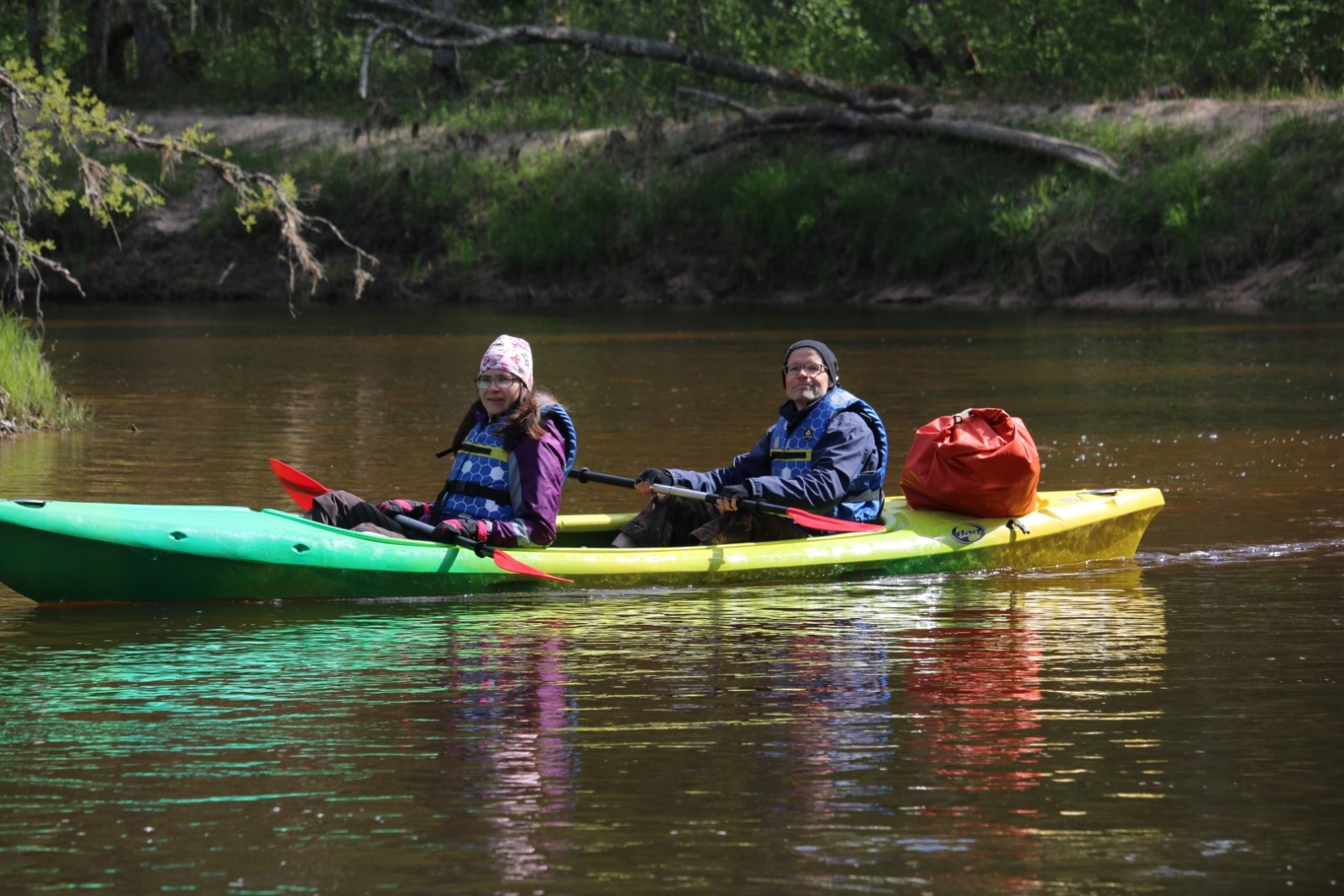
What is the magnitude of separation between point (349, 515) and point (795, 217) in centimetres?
2074

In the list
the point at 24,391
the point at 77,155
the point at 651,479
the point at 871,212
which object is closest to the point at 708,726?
the point at 651,479

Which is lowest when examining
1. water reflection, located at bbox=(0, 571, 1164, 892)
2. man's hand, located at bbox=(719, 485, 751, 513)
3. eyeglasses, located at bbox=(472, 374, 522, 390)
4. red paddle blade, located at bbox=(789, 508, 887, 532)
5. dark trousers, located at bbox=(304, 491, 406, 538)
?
water reflection, located at bbox=(0, 571, 1164, 892)

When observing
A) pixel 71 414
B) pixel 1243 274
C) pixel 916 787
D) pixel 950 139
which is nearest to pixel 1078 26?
pixel 950 139

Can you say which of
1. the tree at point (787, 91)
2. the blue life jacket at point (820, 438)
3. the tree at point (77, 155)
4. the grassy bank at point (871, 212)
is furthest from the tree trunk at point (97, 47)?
the blue life jacket at point (820, 438)

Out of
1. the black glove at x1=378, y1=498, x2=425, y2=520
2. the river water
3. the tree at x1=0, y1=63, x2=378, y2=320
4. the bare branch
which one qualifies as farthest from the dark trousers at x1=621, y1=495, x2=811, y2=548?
the bare branch

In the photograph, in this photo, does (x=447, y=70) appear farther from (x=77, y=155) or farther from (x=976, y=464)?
(x=976, y=464)

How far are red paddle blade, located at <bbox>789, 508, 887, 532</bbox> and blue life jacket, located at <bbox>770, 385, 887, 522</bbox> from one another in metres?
0.08

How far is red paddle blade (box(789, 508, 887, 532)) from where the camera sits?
7.48m

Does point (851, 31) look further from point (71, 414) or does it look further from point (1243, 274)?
point (71, 414)

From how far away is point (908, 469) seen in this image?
811 cm

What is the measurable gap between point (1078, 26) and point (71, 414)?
18.7 meters

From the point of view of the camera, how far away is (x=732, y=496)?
7363mm

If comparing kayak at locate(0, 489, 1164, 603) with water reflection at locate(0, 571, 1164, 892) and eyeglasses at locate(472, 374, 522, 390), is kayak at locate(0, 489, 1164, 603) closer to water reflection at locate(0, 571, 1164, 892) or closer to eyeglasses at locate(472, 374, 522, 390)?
water reflection at locate(0, 571, 1164, 892)

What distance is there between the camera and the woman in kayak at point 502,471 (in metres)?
7.00
